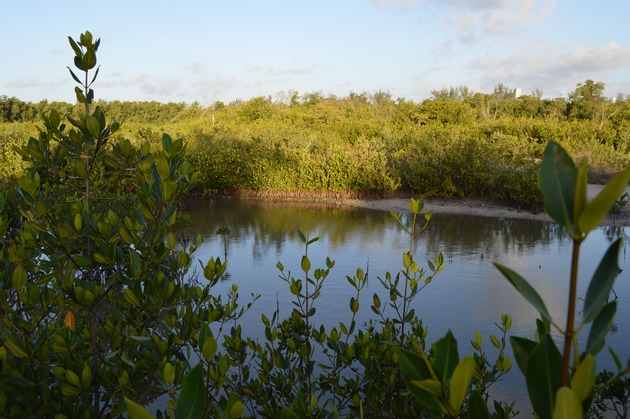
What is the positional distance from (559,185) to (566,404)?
24cm

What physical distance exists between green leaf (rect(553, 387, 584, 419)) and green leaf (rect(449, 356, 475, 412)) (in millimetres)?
97

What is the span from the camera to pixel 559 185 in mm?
651

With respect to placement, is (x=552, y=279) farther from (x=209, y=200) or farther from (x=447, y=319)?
(x=209, y=200)

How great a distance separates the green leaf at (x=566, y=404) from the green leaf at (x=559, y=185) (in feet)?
0.58

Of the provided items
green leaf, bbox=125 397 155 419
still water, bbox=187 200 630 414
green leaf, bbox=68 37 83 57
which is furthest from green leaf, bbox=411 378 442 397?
still water, bbox=187 200 630 414

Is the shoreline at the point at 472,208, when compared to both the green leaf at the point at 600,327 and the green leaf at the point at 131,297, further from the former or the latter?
the green leaf at the point at 600,327

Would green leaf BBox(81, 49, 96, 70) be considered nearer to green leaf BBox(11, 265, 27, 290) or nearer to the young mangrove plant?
green leaf BBox(11, 265, 27, 290)

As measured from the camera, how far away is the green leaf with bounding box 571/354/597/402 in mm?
645

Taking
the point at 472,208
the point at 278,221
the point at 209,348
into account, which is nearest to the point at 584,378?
the point at 209,348

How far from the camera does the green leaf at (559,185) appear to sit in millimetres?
639

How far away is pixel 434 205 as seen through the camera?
15.5 m

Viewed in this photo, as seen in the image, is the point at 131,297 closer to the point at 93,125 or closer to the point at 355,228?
the point at 93,125

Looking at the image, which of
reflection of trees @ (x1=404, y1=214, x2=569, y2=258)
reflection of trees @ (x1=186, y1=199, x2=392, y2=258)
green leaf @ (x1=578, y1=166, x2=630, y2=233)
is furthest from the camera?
reflection of trees @ (x1=186, y1=199, x2=392, y2=258)

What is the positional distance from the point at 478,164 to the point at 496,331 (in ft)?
32.4
